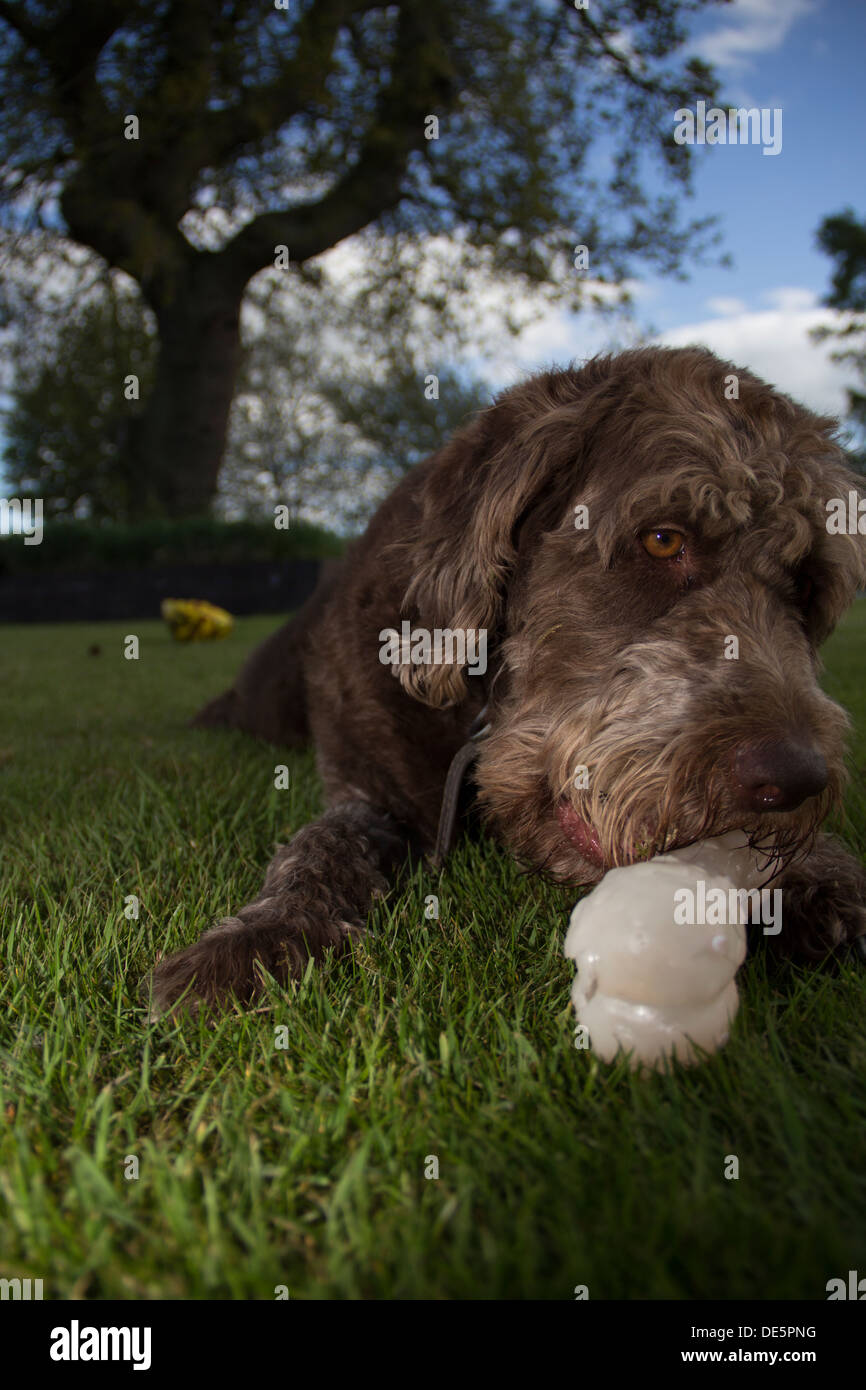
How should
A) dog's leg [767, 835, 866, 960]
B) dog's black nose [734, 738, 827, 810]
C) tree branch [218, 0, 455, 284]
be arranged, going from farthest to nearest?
tree branch [218, 0, 455, 284] < dog's leg [767, 835, 866, 960] < dog's black nose [734, 738, 827, 810]

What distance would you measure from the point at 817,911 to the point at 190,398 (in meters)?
20.6

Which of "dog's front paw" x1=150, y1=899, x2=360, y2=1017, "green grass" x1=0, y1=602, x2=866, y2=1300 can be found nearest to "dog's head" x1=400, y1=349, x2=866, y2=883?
"green grass" x1=0, y1=602, x2=866, y2=1300

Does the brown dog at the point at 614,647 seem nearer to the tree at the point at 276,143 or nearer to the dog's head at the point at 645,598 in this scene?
the dog's head at the point at 645,598

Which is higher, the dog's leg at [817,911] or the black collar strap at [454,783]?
the black collar strap at [454,783]

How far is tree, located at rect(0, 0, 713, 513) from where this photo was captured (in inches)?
669

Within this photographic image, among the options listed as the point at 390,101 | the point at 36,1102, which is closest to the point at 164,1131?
the point at 36,1102

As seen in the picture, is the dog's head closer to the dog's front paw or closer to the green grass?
the green grass

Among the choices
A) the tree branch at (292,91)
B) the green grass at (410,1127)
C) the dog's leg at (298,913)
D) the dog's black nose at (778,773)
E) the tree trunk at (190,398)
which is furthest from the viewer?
the tree trunk at (190,398)

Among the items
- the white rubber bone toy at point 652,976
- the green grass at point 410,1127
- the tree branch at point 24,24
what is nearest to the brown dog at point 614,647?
the green grass at point 410,1127

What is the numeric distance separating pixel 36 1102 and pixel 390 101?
2263 cm

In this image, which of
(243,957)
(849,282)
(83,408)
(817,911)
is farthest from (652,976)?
(849,282)

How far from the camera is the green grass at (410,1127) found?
3.81 feet

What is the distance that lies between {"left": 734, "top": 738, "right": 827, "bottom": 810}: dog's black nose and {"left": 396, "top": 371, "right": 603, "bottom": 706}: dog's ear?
96cm
